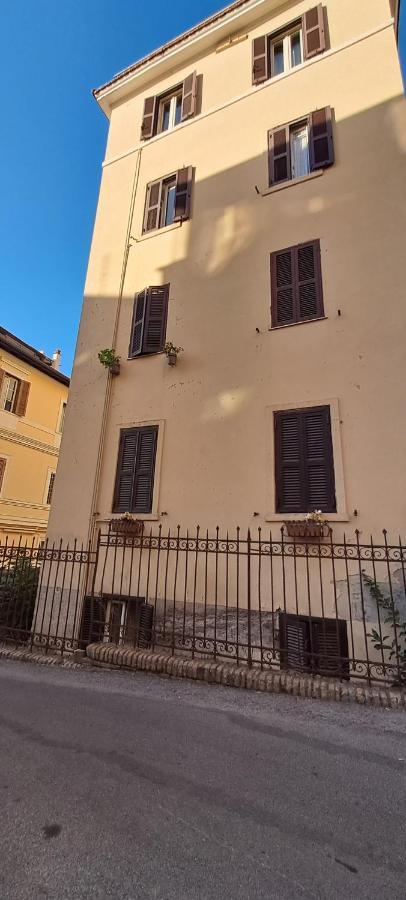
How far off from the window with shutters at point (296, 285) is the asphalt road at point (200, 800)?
5858 millimetres

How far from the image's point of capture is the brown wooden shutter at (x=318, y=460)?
245 inches

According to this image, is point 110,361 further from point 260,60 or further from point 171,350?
point 260,60

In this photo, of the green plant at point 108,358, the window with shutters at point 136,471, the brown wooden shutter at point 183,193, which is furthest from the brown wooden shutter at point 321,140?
the window with shutters at point 136,471

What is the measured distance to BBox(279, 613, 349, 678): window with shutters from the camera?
18.3 ft

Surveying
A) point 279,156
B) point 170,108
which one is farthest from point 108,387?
point 170,108

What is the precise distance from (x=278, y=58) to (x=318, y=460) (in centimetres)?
997

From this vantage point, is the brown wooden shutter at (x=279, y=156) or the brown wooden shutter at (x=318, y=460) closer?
the brown wooden shutter at (x=318, y=460)

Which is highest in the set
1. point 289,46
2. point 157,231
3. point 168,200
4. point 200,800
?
point 289,46

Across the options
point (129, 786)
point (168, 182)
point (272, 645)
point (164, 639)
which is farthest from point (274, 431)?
point (168, 182)

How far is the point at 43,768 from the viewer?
2945 millimetres

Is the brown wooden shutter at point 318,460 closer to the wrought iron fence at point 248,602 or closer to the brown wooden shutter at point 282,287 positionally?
the wrought iron fence at point 248,602

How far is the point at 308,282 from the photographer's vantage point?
7.46 metres

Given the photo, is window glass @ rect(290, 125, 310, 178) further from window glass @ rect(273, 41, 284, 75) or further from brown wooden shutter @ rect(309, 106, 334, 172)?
window glass @ rect(273, 41, 284, 75)

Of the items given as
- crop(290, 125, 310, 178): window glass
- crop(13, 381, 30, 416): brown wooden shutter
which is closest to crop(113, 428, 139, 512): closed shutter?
crop(290, 125, 310, 178): window glass
